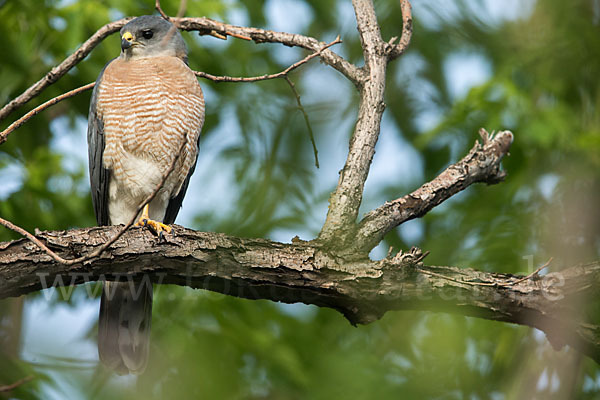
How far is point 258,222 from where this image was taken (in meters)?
4.87

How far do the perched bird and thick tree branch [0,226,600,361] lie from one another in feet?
2.98

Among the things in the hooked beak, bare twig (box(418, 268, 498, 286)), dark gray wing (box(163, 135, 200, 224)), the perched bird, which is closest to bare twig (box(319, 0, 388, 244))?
bare twig (box(418, 268, 498, 286))

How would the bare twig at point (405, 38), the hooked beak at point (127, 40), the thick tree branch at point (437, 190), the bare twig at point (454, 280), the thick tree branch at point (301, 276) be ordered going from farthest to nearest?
the hooked beak at point (127, 40) < the bare twig at point (405, 38) < the thick tree branch at point (437, 190) < the bare twig at point (454, 280) < the thick tree branch at point (301, 276)

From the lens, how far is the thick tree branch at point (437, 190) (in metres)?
2.88

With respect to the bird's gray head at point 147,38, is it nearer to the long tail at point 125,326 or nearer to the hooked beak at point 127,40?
the hooked beak at point 127,40

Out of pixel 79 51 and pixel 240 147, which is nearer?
pixel 79 51

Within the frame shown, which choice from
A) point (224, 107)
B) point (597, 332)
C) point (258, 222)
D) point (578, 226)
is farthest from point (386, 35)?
point (597, 332)

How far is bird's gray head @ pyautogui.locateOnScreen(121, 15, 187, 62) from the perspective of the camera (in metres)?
3.91

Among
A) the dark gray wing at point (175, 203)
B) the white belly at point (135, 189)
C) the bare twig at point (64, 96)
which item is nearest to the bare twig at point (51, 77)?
the bare twig at point (64, 96)

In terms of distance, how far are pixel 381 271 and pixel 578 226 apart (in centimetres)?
186

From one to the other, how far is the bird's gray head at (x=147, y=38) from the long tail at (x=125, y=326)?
1.51 meters

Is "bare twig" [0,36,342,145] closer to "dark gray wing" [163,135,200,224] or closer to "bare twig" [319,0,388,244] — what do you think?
"bare twig" [319,0,388,244]

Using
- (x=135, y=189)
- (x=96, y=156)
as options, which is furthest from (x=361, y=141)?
(x=96, y=156)

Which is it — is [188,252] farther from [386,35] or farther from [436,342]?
[386,35]
